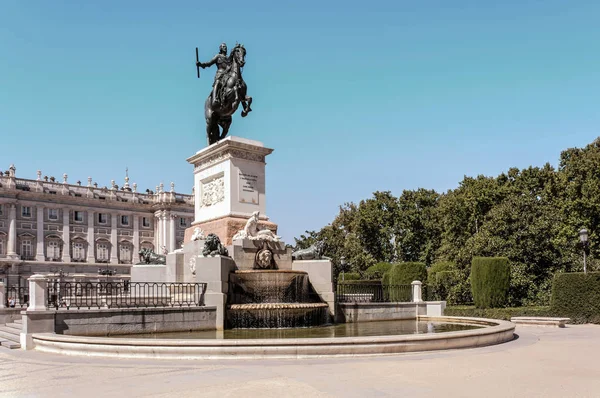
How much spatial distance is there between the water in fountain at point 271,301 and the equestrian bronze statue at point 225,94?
6.41 meters

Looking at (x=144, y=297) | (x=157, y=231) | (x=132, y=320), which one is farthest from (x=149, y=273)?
(x=157, y=231)

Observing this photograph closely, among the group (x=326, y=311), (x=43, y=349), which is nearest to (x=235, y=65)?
(x=326, y=311)

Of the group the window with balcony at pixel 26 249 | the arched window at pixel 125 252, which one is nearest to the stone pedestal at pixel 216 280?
the window with balcony at pixel 26 249

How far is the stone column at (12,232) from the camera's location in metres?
99.8

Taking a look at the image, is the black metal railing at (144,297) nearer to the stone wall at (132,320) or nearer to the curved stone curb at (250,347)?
the stone wall at (132,320)

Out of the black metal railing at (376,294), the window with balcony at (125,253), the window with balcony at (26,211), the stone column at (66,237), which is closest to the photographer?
the black metal railing at (376,294)

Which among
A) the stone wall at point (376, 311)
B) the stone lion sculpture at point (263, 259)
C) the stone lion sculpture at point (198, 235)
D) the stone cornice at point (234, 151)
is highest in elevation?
the stone cornice at point (234, 151)

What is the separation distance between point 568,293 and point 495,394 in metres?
19.3

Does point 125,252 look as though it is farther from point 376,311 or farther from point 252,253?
point 252,253

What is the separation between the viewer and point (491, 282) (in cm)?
2975

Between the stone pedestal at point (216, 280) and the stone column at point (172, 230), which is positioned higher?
the stone column at point (172, 230)

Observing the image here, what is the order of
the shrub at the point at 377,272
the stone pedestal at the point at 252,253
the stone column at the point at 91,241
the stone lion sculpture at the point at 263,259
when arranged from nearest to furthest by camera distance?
the stone pedestal at the point at 252,253
the stone lion sculpture at the point at 263,259
the shrub at the point at 377,272
the stone column at the point at 91,241

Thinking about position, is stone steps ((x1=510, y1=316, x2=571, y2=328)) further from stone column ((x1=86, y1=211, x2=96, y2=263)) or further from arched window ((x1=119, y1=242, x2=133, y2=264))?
arched window ((x1=119, y1=242, x2=133, y2=264))

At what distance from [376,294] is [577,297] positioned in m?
8.42
